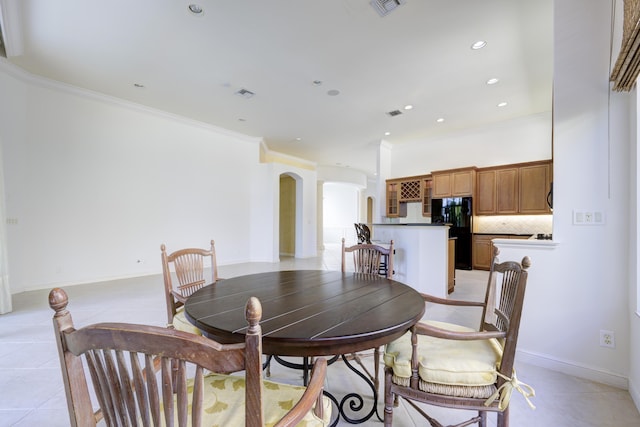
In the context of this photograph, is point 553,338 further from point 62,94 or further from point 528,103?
point 62,94

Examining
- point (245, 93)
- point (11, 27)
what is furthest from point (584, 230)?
point (11, 27)

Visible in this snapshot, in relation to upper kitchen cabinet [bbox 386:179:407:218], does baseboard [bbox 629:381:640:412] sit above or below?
below

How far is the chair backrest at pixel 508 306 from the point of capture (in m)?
1.11

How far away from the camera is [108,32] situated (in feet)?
9.84

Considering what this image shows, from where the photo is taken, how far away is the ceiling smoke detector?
2523mm

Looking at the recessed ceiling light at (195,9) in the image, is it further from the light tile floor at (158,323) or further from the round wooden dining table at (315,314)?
the light tile floor at (158,323)

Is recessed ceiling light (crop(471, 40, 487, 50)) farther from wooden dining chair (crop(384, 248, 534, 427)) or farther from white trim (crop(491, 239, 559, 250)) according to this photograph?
wooden dining chair (crop(384, 248, 534, 427))

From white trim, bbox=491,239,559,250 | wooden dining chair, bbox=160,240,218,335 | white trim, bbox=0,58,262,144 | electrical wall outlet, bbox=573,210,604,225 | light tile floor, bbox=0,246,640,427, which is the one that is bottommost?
light tile floor, bbox=0,246,640,427

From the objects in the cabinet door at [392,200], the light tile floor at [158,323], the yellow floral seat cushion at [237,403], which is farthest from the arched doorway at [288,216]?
the yellow floral seat cushion at [237,403]

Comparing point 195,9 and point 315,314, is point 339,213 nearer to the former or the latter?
point 195,9

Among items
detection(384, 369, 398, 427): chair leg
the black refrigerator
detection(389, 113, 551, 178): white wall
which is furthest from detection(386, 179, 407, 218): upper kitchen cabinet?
detection(384, 369, 398, 427): chair leg

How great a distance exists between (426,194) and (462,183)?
3.01ft

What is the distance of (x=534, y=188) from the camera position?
5250 mm

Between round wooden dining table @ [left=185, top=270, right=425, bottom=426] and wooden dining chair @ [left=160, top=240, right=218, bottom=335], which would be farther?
wooden dining chair @ [left=160, top=240, right=218, bottom=335]
